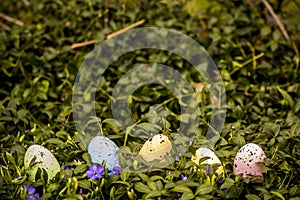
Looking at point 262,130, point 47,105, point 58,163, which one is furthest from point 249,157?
point 47,105

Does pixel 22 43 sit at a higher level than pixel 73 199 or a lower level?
higher

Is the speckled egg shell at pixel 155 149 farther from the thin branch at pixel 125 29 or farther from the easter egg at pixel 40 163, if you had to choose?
the thin branch at pixel 125 29

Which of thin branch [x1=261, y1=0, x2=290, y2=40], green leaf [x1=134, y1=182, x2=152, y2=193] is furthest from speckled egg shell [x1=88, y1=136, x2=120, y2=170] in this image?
thin branch [x1=261, y1=0, x2=290, y2=40]

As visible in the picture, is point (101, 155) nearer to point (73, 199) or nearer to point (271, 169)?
point (73, 199)

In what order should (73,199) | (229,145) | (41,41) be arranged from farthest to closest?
(41,41), (229,145), (73,199)

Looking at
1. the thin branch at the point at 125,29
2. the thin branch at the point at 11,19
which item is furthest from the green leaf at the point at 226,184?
the thin branch at the point at 11,19

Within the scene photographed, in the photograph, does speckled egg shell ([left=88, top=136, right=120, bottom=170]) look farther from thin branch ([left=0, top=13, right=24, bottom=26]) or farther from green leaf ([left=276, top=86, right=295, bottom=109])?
thin branch ([left=0, top=13, right=24, bottom=26])
